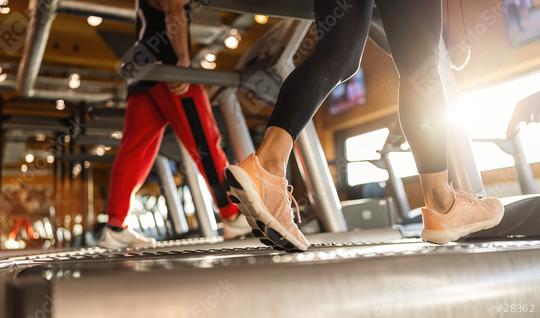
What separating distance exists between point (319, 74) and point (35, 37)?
2961 millimetres

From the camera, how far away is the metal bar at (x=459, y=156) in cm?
184

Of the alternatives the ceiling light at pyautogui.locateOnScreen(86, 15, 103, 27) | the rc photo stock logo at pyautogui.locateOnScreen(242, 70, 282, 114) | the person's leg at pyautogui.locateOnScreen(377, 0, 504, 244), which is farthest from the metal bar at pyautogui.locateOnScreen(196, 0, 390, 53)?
the ceiling light at pyautogui.locateOnScreen(86, 15, 103, 27)

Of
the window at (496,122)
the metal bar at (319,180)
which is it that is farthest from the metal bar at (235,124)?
the window at (496,122)

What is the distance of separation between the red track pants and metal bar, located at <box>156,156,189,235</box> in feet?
8.57

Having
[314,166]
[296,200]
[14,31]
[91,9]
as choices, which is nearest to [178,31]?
[296,200]

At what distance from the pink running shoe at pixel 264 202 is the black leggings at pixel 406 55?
0.71 feet

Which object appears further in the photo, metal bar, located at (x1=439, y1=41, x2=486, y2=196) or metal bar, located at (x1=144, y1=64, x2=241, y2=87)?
metal bar, located at (x1=144, y1=64, x2=241, y2=87)

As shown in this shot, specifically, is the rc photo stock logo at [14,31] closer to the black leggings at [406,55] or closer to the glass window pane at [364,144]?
the black leggings at [406,55]

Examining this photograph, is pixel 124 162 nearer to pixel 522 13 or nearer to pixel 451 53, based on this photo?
pixel 451 53

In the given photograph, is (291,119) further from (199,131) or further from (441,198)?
(199,131)

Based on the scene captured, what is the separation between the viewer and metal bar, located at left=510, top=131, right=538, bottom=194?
2.62 m

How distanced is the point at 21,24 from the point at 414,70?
4.77m

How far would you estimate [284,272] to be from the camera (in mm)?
713

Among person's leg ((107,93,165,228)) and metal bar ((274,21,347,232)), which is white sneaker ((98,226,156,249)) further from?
metal bar ((274,21,347,232))
